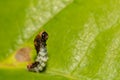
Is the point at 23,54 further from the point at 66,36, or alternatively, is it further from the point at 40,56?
the point at 66,36

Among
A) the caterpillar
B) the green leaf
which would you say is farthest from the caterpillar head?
the green leaf

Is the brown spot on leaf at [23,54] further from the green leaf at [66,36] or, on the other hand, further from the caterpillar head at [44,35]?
the caterpillar head at [44,35]

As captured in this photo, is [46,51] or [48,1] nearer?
[46,51]

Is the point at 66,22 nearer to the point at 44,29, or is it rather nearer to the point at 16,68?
the point at 44,29

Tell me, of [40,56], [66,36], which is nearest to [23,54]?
[40,56]

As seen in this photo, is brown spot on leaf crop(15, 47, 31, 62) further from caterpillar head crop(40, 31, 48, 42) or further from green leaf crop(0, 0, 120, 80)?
caterpillar head crop(40, 31, 48, 42)

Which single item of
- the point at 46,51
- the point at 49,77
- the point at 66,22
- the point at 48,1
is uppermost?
the point at 48,1

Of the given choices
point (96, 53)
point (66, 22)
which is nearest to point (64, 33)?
point (66, 22)

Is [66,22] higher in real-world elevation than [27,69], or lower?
higher

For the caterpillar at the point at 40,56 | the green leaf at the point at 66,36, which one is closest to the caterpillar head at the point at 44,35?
the caterpillar at the point at 40,56
